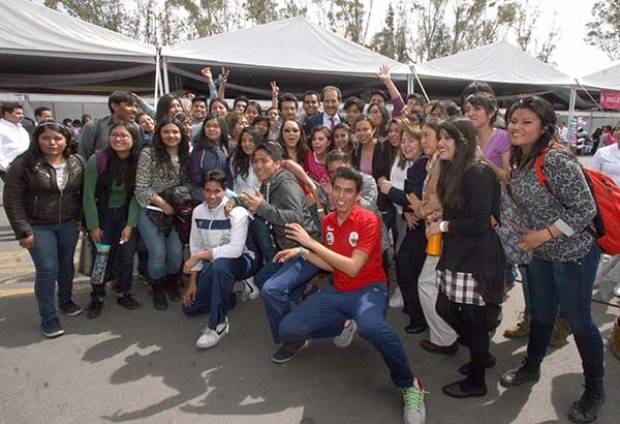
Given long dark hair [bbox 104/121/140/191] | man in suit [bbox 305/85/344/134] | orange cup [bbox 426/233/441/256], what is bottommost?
orange cup [bbox 426/233/441/256]

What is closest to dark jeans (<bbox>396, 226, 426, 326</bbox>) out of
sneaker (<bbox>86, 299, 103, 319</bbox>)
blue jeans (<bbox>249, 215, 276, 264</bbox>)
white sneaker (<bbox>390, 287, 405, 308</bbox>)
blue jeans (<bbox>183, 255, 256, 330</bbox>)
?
white sneaker (<bbox>390, 287, 405, 308</bbox>)

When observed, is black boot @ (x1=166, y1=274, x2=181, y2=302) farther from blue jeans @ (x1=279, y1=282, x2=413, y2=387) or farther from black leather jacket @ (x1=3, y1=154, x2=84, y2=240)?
blue jeans @ (x1=279, y1=282, x2=413, y2=387)

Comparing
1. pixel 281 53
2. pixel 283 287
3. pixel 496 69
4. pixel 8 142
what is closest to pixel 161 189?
pixel 283 287

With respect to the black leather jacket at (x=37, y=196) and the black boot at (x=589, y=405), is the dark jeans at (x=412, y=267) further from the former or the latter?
the black leather jacket at (x=37, y=196)

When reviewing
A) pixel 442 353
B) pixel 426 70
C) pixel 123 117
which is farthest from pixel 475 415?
pixel 426 70

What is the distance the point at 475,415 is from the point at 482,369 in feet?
0.85

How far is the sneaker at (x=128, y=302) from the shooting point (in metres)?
3.67

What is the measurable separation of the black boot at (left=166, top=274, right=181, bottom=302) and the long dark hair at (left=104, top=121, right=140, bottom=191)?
95 centimetres

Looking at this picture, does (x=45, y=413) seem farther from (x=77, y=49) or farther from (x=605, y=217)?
(x=77, y=49)

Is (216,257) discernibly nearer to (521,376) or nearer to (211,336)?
(211,336)

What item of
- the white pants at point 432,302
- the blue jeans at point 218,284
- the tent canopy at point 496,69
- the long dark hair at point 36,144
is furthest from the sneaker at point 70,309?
the tent canopy at point 496,69

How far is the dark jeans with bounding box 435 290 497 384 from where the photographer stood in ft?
7.29

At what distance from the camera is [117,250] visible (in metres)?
3.65

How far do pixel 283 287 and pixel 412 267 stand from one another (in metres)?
1.04
